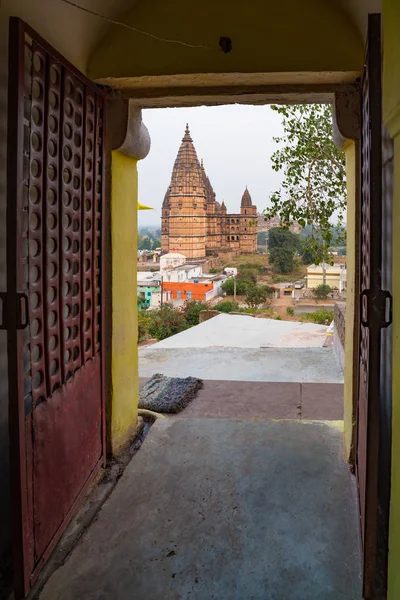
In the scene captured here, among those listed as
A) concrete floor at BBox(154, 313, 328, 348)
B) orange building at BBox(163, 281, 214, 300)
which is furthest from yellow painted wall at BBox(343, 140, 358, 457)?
orange building at BBox(163, 281, 214, 300)

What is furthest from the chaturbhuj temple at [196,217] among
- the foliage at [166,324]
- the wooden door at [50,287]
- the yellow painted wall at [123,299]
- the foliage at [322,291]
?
the wooden door at [50,287]

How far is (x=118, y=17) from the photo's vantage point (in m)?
2.81

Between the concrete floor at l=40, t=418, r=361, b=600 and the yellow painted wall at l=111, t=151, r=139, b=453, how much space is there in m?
0.26

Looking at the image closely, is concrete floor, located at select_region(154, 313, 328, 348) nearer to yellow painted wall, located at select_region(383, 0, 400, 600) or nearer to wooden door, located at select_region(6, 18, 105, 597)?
wooden door, located at select_region(6, 18, 105, 597)

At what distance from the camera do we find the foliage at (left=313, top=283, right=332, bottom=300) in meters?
40.9

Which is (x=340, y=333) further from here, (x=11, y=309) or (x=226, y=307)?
Result: (x=226, y=307)

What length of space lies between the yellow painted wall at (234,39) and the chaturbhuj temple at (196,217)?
39.8 meters

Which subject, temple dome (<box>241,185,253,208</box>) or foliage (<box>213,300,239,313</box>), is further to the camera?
temple dome (<box>241,185,253,208</box>)

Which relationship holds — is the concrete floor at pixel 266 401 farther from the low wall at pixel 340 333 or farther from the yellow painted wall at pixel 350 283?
the low wall at pixel 340 333

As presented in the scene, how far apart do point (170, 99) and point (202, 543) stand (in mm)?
2574

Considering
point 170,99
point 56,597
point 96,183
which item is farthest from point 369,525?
point 170,99

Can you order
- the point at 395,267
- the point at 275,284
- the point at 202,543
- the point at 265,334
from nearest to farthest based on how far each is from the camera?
the point at 395,267 → the point at 202,543 → the point at 265,334 → the point at 275,284

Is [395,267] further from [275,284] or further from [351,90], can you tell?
[275,284]

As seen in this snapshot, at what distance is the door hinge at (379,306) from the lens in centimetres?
171
